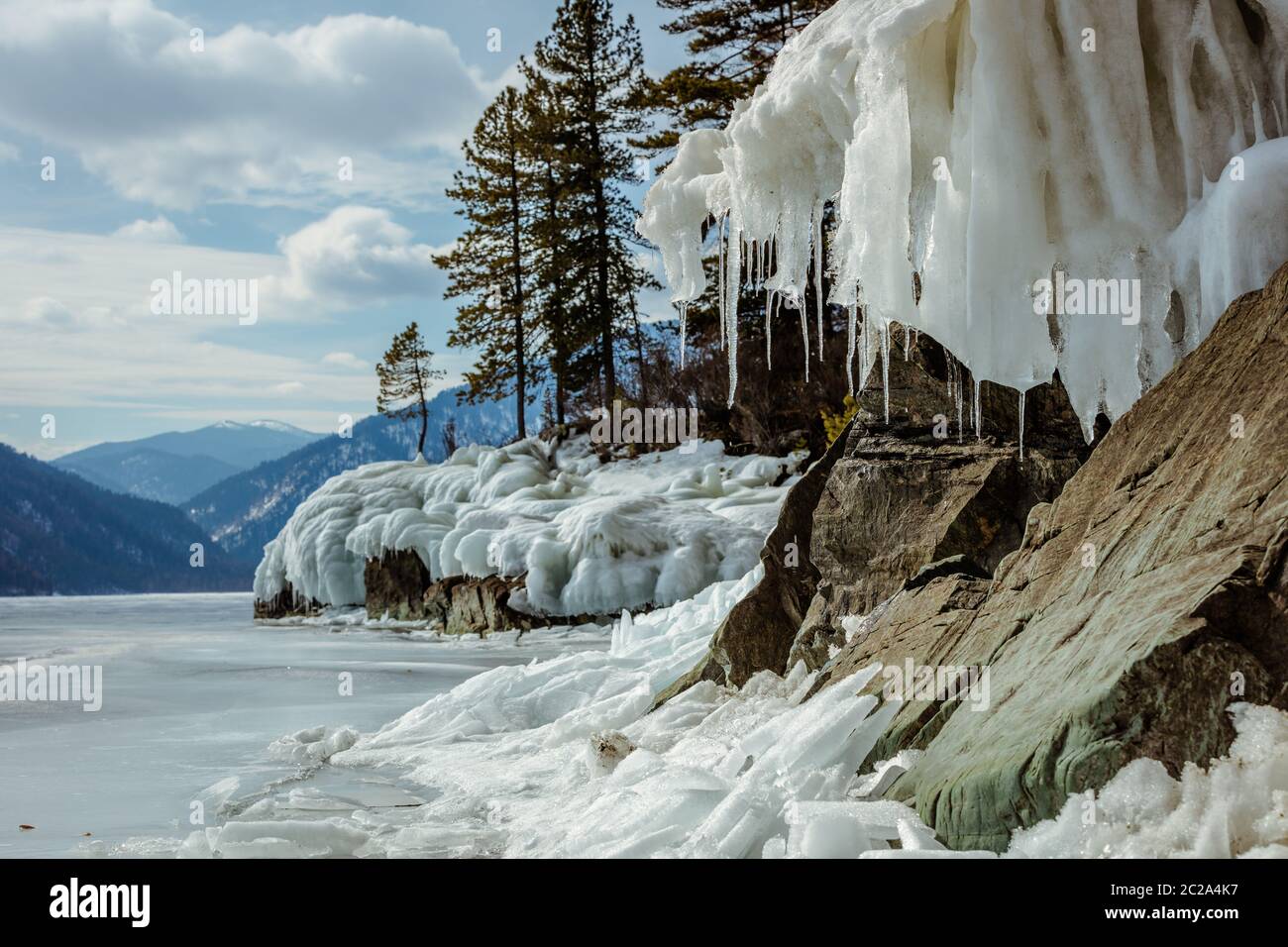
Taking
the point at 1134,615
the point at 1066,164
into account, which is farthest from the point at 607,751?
the point at 1066,164

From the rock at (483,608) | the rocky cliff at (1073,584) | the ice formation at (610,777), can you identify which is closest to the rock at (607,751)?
the ice formation at (610,777)

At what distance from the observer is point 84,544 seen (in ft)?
283

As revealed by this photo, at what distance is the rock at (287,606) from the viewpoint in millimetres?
17328

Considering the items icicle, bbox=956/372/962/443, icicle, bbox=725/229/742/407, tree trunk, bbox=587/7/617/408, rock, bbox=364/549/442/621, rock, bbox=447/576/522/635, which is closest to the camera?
icicle, bbox=956/372/962/443

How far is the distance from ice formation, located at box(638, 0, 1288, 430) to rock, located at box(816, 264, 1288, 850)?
38 cm

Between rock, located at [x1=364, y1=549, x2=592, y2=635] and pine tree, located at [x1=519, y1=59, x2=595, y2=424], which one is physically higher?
pine tree, located at [x1=519, y1=59, x2=595, y2=424]

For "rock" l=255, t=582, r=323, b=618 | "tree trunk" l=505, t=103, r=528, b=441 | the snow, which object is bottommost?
Answer: "rock" l=255, t=582, r=323, b=618

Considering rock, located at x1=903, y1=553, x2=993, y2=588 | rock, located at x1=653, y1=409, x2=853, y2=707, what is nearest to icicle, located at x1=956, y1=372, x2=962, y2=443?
rock, located at x1=653, y1=409, x2=853, y2=707

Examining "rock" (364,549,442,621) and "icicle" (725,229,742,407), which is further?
"rock" (364,549,442,621)

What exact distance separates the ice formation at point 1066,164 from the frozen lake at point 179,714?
331 cm

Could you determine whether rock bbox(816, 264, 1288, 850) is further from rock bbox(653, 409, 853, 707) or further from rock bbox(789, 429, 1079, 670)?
rock bbox(653, 409, 853, 707)

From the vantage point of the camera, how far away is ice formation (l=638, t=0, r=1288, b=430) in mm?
3445

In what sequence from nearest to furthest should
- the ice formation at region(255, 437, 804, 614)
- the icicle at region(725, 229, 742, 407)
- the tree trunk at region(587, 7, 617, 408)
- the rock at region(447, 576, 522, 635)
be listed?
the icicle at region(725, 229, 742, 407)
the ice formation at region(255, 437, 804, 614)
the rock at region(447, 576, 522, 635)
the tree trunk at region(587, 7, 617, 408)

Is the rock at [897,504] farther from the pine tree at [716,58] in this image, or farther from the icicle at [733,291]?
the pine tree at [716,58]
